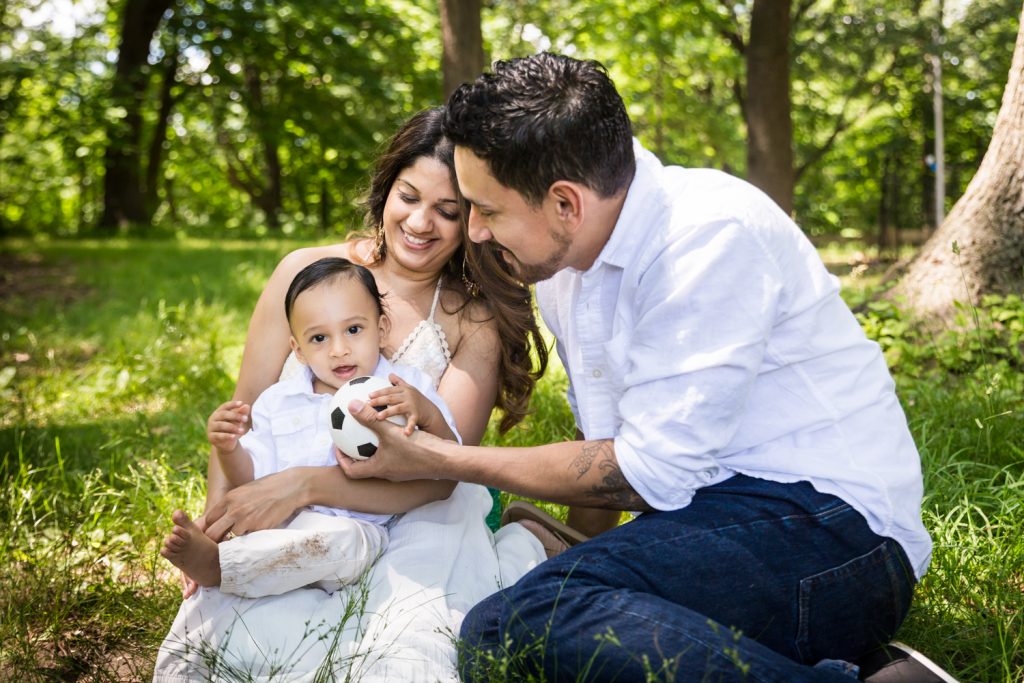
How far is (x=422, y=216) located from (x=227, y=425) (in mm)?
905

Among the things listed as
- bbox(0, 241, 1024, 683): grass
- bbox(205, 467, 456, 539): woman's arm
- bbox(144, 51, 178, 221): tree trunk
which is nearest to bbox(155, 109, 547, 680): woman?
bbox(205, 467, 456, 539): woman's arm

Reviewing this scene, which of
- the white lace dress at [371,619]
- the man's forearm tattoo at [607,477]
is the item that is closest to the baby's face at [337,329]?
the white lace dress at [371,619]

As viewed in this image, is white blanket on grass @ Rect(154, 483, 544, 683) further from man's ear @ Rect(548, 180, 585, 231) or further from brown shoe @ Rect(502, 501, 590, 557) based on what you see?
man's ear @ Rect(548, 180, 585, 231)

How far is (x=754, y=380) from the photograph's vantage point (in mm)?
2135

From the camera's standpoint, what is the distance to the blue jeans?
6.78ft

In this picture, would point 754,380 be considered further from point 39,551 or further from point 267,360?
point 39,551

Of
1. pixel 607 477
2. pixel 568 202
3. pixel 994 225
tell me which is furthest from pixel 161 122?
pixel 607 477

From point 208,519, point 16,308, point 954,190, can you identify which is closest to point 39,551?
point 208,519

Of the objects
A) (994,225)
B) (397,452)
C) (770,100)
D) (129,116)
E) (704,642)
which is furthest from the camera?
(129,116)

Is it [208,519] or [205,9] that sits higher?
[205,9]

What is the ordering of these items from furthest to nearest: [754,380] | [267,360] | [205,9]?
[205,9], [267,360], [754,380]

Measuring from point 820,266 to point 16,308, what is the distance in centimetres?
770

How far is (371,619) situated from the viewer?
2439 mm

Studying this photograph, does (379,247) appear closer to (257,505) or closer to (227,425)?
(227,425)
